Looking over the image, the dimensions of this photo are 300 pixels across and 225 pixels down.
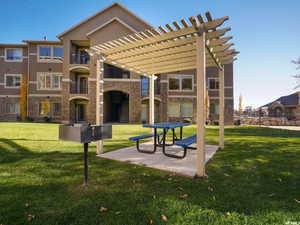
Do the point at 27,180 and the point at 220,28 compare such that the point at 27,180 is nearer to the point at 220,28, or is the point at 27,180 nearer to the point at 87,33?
the point at 220,28

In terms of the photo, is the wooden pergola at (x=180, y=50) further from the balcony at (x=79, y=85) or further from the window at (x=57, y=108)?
the window at (x=57, y=108)

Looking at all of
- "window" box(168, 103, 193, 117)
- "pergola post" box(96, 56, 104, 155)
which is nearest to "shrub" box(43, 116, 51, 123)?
"window" box(168, 103, 193, 117)

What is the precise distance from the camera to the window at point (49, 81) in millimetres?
20047

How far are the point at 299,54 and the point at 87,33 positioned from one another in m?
24.1

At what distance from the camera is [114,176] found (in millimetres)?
A: 3416

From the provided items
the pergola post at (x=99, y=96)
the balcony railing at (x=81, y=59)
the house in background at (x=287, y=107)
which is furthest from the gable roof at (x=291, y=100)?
the pergola post at (x=99, y=96)

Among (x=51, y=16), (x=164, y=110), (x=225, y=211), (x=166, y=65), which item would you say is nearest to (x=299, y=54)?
(x=164, y=110)

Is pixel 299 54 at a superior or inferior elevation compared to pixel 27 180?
Answer: superior

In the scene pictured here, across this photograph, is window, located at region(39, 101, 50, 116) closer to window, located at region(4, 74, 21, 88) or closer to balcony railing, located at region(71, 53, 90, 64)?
window, located at region(4, 74, 21, 88)

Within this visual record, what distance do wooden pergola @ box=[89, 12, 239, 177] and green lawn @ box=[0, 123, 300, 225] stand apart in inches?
32.8

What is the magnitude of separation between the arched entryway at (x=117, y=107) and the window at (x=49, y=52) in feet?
27.7

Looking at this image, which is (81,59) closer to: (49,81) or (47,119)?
(49,81)

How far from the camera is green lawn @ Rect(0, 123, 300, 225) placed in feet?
6.77

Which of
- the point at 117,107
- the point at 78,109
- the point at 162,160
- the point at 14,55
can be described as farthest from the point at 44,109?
the point at 162,160
